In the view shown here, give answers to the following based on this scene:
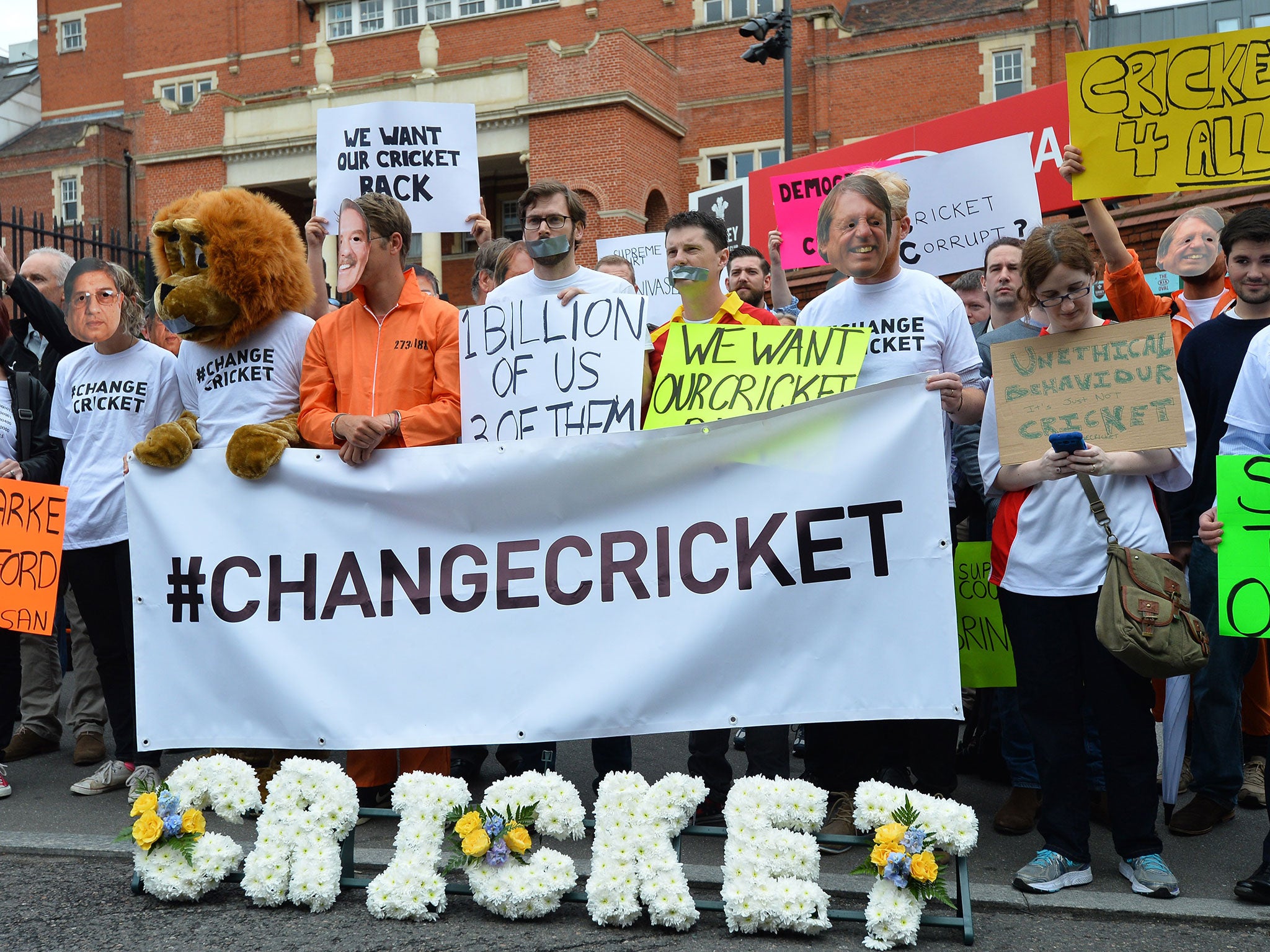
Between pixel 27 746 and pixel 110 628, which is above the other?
pixel 110 628

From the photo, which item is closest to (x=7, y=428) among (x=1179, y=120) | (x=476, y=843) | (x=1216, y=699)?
(x=476, y=843)

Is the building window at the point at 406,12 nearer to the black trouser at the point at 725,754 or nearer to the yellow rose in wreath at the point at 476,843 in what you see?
the black trouser at the point at 725,754

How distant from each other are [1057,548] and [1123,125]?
1.57 meters

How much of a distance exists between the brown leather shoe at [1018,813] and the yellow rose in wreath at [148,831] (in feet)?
9.69

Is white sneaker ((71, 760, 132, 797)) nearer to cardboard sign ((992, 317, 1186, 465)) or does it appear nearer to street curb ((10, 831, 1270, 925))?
street curb ((10, 831, 1270, 925))

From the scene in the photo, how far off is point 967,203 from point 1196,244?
202cm

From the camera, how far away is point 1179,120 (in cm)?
428

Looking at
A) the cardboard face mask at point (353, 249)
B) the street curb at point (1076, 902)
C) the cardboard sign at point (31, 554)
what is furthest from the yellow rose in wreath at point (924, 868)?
the cardboard sign at point (31, 554)

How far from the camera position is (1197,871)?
158 inches

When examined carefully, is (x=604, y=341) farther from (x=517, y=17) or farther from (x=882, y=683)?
(x=517, y=17)

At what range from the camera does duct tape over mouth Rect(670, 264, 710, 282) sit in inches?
197

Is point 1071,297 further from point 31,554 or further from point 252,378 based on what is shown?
point 31,554

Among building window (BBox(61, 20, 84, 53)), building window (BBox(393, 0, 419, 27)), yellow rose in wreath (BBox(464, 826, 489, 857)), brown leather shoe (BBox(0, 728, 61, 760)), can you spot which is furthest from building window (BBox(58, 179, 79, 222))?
yellow rose in wreath (BBox(464, 826, 489, 857))

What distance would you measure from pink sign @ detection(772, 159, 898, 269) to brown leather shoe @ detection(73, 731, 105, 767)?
540 centimetres
